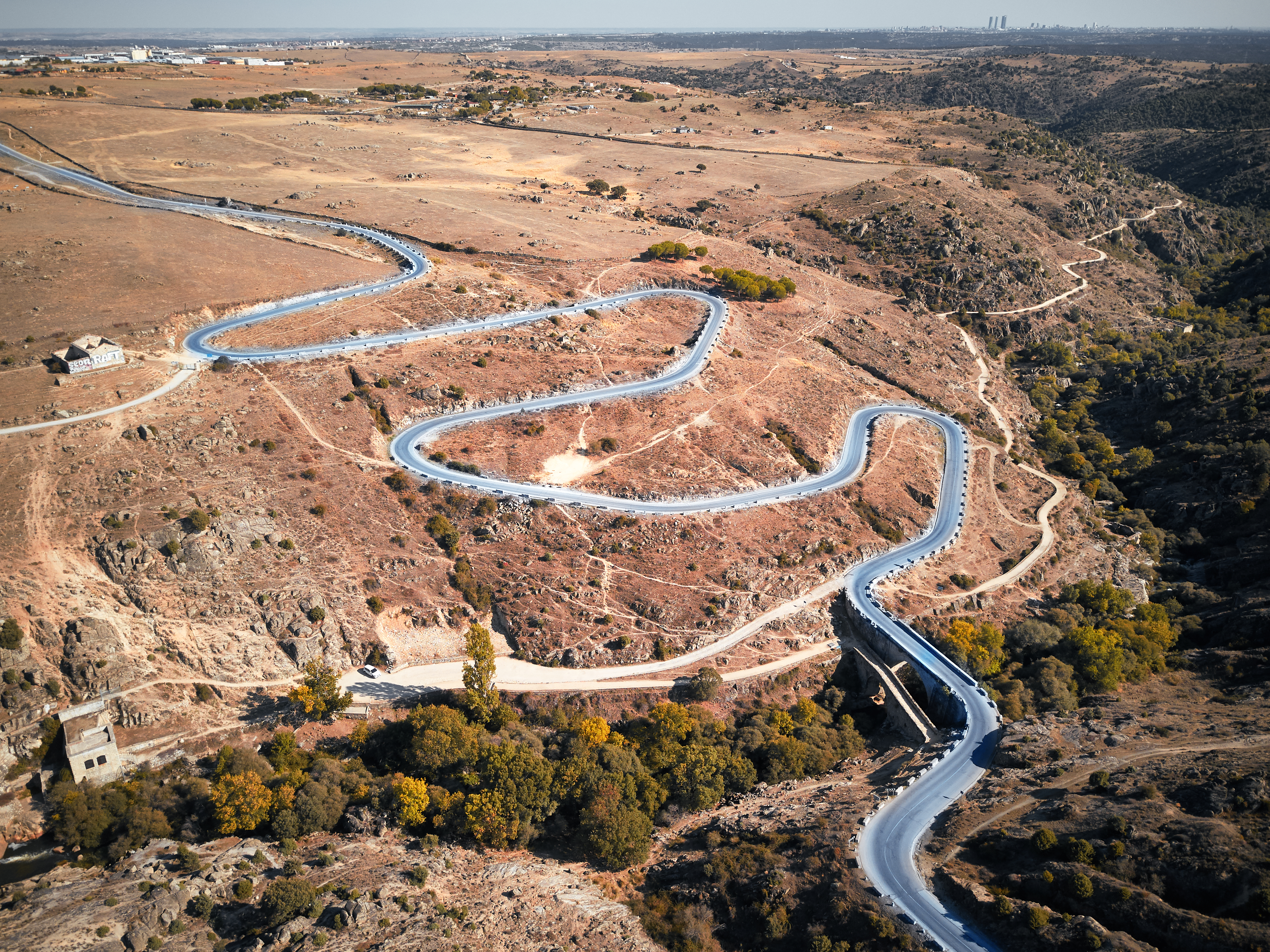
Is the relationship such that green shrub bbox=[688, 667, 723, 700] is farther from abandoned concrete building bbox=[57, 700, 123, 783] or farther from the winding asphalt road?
abandoned concrete building bbox=[57, 700, 123, 783]

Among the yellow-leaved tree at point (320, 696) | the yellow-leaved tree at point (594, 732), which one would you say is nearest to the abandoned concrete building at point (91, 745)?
the yellow-leaved tree at point (320, 696)

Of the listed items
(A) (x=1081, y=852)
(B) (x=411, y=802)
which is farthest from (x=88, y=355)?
(A) (x=1081, y=852)

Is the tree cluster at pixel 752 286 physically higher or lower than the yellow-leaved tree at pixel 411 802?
higher

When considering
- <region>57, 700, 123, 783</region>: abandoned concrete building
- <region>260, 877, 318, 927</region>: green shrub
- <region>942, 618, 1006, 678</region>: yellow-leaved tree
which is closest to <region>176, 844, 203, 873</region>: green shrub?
<region>260, 877, 318, 927</region>: green shrub

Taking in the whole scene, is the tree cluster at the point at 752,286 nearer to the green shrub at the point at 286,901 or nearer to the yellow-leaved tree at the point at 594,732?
the yellow-leaved tree at the point at 594,732

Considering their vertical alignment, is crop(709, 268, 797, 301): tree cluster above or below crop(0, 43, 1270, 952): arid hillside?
above

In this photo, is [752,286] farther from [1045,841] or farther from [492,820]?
[492,820]
